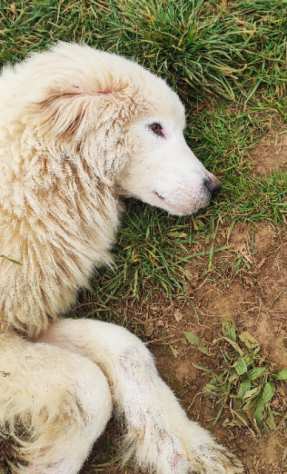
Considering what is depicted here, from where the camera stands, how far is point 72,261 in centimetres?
412

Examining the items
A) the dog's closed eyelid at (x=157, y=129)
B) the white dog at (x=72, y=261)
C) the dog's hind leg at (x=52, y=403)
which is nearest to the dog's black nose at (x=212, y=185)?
the white dog at (x=72, y=261)

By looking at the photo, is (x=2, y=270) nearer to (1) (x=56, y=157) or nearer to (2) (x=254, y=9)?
(1) (x=56, y=157)

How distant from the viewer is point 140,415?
3.88 m

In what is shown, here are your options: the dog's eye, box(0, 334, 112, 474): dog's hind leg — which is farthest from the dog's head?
box(0, 334, 112, 474): dog's hind leg

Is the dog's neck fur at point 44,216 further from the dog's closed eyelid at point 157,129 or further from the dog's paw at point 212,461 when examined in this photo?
the dog's paw at point 212,461

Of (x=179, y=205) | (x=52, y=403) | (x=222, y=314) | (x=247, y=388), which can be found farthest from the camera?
(x=222, y=314)

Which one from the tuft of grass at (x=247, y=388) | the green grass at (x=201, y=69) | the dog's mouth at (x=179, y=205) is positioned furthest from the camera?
the green grass at (x=201, y=69)

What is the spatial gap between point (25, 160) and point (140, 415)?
5.58 feet

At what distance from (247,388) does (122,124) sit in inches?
74.9

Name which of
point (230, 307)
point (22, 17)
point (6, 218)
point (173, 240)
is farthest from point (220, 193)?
point (22, 17)

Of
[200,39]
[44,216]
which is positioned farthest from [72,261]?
[200,39]

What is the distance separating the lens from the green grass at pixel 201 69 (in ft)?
15.6

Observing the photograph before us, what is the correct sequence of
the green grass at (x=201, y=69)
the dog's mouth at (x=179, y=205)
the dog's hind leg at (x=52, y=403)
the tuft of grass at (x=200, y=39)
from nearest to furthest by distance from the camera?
the dog's hind leg at (x=52, y=403), the dog's mouth at (x=179, y=205), the green grass at (x=201, y=69), the tuft of grass at (x=200, y=39)

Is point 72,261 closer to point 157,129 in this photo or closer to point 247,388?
point 157,129
